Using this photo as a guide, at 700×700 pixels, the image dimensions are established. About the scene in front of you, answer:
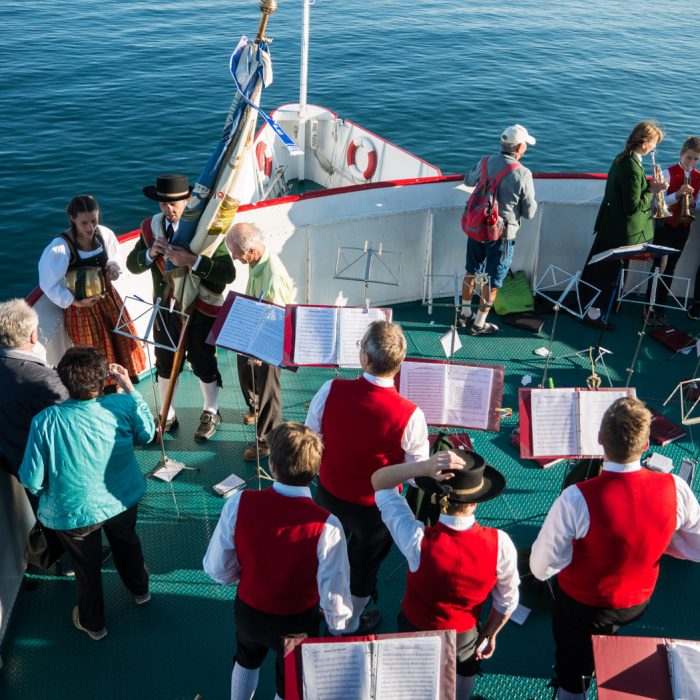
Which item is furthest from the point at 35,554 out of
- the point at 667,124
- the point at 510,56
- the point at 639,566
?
the point at 510,56

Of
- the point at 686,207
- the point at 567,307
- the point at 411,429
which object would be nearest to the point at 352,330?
the point at 411,429

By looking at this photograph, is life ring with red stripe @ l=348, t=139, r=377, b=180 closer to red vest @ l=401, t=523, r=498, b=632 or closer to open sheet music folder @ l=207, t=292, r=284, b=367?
open sheet music folder @ l=207, t=292, r=284, b=367

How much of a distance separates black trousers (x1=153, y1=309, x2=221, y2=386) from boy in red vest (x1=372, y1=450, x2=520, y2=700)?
7.21 feet

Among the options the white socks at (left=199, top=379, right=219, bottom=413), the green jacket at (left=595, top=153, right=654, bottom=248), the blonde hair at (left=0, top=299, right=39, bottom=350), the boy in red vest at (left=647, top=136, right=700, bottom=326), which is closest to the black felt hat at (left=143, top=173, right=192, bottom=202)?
the blonde hair at (left=0, top=299, right=39, bottom=350)

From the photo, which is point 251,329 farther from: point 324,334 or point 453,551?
point 453,551

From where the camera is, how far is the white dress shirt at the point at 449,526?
2467 millimetres

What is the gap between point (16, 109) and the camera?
15.4m

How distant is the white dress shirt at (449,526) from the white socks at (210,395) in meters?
2.42

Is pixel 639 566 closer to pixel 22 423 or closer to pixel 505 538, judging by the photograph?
pixel 505 538

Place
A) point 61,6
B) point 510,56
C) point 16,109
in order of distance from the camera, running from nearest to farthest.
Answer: point 16,109 < point 510,56 < point 61,6

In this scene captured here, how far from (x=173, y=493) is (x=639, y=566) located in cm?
285

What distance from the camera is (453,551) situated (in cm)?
243

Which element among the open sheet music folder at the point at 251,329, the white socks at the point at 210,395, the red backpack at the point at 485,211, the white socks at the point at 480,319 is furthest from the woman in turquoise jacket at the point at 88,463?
the white socks at the point at 480,319

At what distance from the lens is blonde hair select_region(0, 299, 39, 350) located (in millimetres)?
3162
